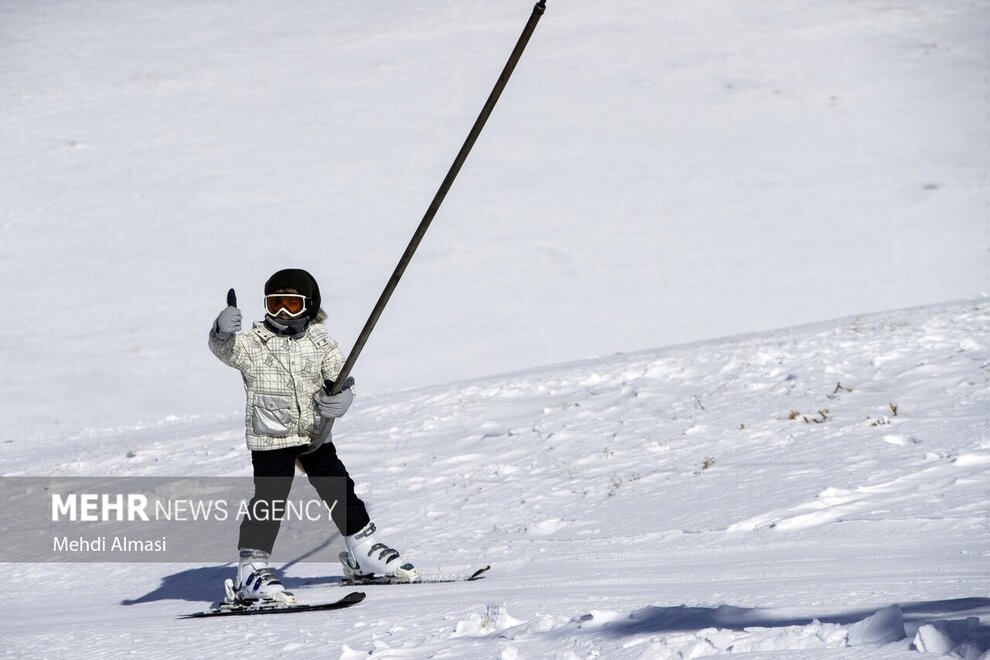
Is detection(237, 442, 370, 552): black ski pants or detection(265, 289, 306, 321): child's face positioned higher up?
detection(265, 289, 306, 321): child's face

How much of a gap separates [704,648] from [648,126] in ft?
Result: 70.7

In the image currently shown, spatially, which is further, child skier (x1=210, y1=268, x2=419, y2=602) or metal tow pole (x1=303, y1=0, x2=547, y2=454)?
child skier (x1=210, y1=268, x2=419, y2=602)

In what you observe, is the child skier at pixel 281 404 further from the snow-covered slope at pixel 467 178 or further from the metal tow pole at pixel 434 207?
the snow-covered slope at pixel 467 178

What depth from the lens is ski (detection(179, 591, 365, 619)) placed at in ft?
16.9

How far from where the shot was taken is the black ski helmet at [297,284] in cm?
557

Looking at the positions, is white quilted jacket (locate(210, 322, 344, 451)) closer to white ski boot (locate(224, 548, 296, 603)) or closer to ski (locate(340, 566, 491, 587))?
white ski boot (locate(224, 548, 296, 603))

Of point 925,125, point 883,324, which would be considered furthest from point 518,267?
point 925,125

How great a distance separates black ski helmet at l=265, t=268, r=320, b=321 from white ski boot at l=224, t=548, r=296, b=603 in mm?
1178

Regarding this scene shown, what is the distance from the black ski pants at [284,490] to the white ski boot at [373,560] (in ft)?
0.17

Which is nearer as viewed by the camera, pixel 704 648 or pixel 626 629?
pixel 704 648

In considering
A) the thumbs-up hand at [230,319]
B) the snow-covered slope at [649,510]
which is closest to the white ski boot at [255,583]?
the snow-covered slope at [649,510]

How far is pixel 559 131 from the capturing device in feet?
79.3

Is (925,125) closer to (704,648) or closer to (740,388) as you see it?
(740,388)

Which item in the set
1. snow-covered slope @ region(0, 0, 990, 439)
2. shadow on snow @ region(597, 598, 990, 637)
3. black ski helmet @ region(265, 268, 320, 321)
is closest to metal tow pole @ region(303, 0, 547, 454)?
black ski helmet @ region(265, 268, 320, 321)
